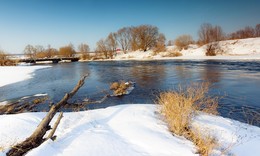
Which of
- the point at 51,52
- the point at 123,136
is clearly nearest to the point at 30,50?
the point at 51,52

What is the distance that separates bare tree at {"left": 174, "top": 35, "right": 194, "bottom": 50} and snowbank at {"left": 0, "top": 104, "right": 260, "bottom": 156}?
199 feet

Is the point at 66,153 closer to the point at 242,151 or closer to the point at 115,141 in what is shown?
the point at 115,141

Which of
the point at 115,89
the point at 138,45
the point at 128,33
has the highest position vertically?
the point at 128,33

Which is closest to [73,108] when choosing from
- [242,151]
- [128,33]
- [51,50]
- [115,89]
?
[115,89]

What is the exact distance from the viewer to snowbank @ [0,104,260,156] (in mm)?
3730

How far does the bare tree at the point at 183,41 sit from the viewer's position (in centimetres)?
6364

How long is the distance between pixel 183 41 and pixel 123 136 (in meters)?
64.6

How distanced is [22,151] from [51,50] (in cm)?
9202

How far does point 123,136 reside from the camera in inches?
175

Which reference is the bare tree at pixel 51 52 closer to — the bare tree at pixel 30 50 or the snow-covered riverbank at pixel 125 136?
the bare tree at pixel 30 50

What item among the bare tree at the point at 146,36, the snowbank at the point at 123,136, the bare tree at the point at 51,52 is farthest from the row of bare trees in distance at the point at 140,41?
the snowbank at the point at 123,136

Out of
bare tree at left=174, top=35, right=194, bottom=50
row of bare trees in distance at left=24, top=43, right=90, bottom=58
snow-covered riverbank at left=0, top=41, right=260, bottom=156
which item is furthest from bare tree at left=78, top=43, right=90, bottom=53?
snow-covered riverbank at left=0, top=41, right=260, bottom=156

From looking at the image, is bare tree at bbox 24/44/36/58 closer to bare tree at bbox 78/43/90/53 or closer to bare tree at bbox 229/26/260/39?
bare tree at bbox 78/43/90/53

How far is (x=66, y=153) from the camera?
3.54m
